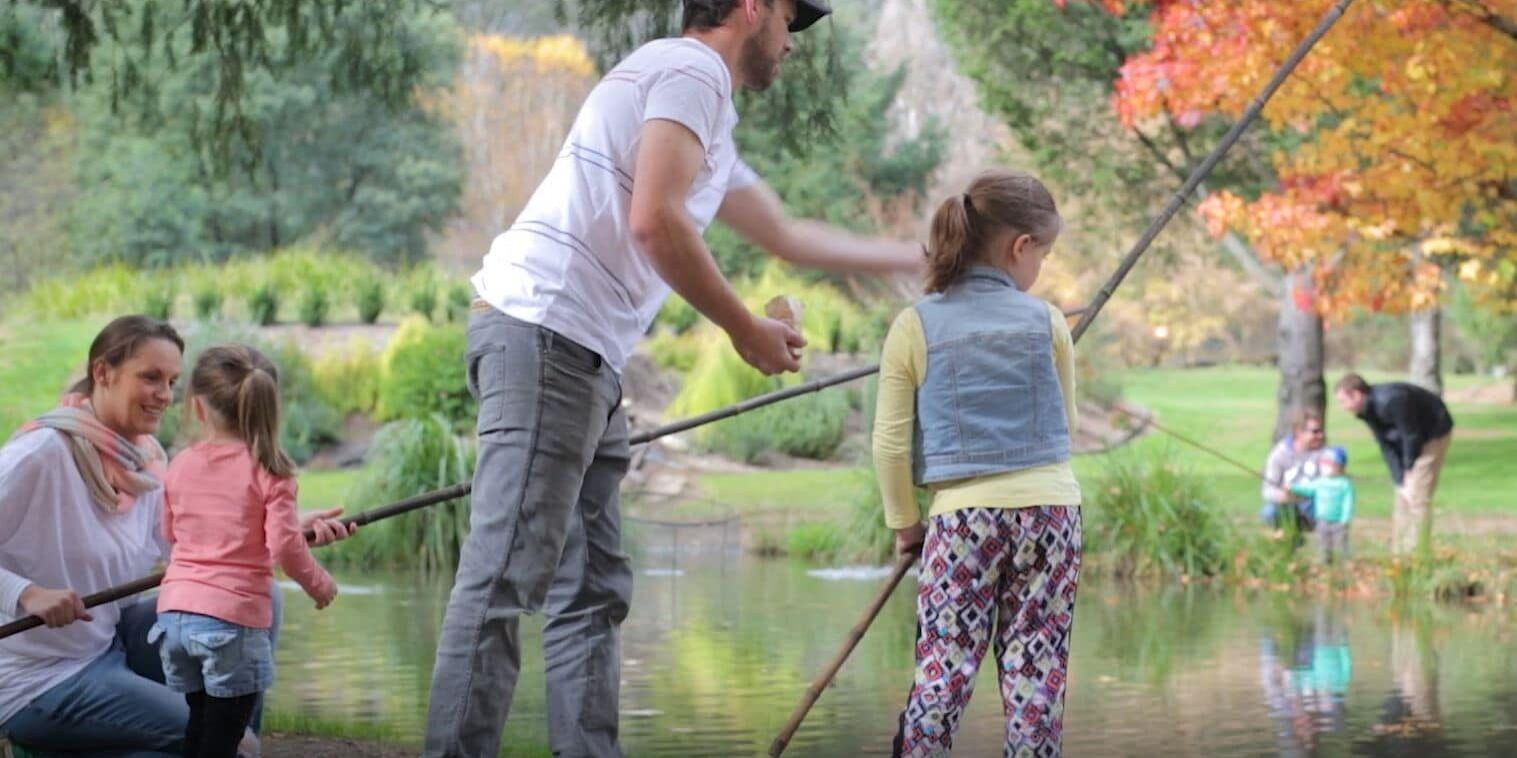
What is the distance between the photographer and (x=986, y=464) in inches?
178

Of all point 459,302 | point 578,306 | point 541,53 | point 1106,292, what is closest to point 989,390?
point 1106,292

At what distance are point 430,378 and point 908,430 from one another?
52.2 feet

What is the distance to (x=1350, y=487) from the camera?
13.5 metres

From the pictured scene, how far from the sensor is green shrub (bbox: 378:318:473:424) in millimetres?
20078

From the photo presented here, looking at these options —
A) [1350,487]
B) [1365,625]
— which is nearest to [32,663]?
[1365,625]

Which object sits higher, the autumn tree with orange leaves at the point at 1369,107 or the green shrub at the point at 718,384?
the autumn tree with orange leaves at the point at 1369,107

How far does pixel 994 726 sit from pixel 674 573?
7578mm

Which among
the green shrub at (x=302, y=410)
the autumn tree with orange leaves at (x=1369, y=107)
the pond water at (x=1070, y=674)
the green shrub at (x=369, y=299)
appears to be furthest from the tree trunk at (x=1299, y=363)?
the pond water at (x=1070, y=674)

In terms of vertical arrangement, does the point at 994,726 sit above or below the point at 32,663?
below

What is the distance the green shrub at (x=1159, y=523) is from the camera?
13.5 meters

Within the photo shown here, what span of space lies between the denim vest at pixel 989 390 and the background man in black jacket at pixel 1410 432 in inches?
371

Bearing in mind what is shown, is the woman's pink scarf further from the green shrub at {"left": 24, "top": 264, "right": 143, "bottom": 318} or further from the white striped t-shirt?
the green shrub at {"left": 24, "top": 264, "right": 143, "bottom": 318}

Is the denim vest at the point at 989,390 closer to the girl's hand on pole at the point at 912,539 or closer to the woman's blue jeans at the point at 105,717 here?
the girl's hand on pole at the point at 912,539

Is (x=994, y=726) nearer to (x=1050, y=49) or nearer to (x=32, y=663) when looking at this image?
(x=32, y=663)
